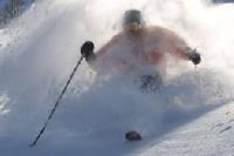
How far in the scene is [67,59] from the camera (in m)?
10.6

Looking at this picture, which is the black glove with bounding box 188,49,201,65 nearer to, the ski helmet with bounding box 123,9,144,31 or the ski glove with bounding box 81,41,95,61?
the ski helmet with bounding box 123,9,144,31

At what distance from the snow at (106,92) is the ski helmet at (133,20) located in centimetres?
69

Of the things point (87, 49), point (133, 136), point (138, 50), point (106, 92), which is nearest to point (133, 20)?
point (138, 50)

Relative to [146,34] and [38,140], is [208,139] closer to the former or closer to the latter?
[38,140]

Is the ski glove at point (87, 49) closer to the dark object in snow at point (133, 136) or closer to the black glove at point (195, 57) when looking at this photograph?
the black glove at point (195, 57)

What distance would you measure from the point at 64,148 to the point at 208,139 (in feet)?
5.25

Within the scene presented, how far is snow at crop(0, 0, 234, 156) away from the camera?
22.5 ft

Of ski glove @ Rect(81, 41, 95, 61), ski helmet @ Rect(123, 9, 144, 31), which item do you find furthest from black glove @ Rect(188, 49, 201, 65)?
ski glove @ Rect(81, 41, 95, 61)

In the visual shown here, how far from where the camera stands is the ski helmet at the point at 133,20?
31.3 ft

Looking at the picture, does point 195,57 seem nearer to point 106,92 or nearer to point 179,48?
point 179,48

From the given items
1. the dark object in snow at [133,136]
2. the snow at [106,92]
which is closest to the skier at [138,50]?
the snow at [106,92]

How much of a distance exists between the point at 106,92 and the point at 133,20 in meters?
1.45

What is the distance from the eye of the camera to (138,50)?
364 inches

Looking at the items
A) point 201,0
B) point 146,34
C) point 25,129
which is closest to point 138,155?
point 25,129
